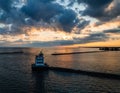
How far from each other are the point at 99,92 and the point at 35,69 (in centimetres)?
4409

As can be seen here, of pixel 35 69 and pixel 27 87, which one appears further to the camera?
pixel 35 69

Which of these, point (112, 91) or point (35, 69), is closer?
point (112, 91)

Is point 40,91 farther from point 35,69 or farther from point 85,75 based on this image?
point 35,69

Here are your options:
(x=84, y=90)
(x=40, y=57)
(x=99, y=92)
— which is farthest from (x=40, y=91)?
(x=40, y=57)

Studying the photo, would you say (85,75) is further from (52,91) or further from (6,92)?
(6,92)

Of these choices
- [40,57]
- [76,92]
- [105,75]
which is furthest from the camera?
[40,57]

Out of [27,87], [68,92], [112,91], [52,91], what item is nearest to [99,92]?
[112,91]

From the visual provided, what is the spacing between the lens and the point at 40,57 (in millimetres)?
95188

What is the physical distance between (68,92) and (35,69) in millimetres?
41101

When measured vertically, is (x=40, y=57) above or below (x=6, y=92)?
above

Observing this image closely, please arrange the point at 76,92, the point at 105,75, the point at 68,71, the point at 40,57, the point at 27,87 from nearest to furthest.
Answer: the point at 76,92 → the point at 27,87 → the point at 105,75 → the point at 68,71 → the point at 40,57

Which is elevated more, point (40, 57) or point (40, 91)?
point (40, 57)

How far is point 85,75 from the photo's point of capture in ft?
255

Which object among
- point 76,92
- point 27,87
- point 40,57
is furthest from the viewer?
point 40,57
